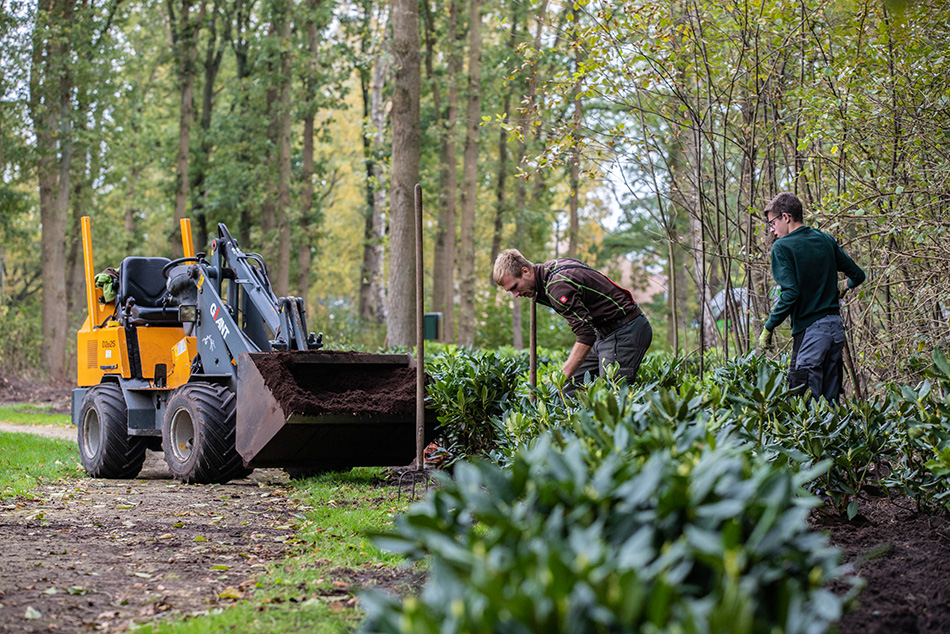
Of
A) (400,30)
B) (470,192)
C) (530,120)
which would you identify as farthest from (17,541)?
(470,192)

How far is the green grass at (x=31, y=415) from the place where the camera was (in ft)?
52.6

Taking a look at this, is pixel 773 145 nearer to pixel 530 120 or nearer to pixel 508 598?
pixel 530 120

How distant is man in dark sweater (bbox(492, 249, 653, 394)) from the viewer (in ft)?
22.4

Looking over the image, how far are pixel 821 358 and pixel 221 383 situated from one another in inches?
212

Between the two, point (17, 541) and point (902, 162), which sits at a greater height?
point (902, 162)

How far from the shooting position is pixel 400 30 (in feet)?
42.3

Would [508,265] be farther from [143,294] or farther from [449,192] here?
[449,192]

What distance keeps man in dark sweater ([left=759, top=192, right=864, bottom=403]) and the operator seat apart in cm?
662

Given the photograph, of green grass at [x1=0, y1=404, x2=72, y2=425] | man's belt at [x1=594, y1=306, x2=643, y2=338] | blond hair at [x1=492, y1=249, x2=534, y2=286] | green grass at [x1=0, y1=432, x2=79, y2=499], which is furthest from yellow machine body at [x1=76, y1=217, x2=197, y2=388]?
green grass at [x1=0, y1=404, x2=72, y2=425]

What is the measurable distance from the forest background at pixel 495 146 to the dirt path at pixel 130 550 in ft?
12.4

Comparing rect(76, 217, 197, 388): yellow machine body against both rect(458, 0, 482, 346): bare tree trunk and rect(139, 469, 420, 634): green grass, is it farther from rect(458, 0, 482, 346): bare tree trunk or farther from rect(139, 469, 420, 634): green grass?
rect(458, 0, 482, 346): bare tree trunk

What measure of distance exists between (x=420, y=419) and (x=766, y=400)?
9.33 ft

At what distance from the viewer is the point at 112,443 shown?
9344 mm

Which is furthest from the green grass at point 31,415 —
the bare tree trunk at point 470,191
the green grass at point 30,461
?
the bare tree trunk at point 470,191
